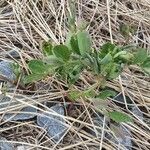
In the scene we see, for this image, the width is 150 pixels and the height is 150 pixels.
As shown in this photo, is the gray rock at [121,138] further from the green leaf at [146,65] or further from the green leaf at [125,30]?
the green leaf at [125,30]

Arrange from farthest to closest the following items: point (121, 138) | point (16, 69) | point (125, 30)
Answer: point (125, 30)
point (16, 69)
point (121, 138)

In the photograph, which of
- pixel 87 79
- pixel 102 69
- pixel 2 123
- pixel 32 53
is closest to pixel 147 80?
pixel 87 79

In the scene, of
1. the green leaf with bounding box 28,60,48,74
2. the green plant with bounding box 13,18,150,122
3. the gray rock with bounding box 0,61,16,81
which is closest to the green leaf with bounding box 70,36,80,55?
the green plant with bounding box 13,18,150,122

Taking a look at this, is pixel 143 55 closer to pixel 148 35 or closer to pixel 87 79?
pixel 87 79

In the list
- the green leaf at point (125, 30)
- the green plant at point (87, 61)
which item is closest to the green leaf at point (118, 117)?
the green plant at point (87, 61)

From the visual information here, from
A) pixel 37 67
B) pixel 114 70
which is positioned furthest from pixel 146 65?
pixel 37 67

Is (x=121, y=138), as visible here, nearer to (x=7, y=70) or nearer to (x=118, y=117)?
(x=118, y=117)

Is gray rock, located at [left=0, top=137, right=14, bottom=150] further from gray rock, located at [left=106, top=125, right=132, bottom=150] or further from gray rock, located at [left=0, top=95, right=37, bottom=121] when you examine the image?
gray rock, located at [left=106, top=125, right=132, bottom=150]
